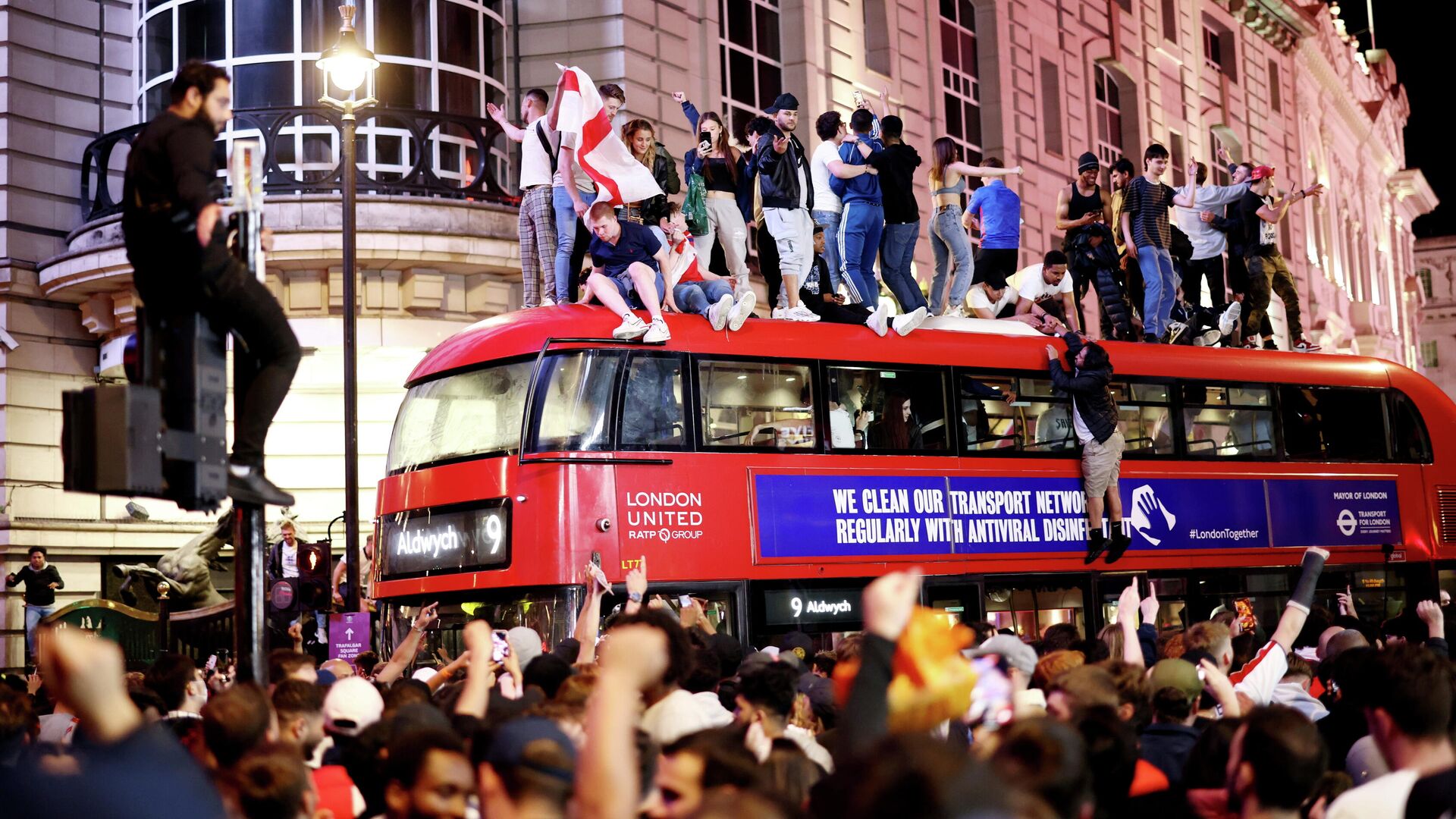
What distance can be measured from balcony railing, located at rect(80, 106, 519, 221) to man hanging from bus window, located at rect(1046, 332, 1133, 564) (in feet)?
23.7

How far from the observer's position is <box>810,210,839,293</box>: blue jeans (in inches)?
580

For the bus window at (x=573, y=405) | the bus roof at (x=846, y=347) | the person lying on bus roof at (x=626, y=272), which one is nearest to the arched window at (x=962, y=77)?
the bus roof at (x=846, y=347)

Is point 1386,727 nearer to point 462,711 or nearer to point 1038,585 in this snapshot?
point 462,711

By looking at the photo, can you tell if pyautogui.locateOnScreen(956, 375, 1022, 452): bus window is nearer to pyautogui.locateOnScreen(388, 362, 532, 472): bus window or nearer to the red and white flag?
the red and white flag

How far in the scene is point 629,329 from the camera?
12109 millimetres

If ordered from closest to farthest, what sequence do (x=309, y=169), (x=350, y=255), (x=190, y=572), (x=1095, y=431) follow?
(x=1095, y=431)
(x=350, y=255)
(x=190, y=572)
(x=309, y=169)

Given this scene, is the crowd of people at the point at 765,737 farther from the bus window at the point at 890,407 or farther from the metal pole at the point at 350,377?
the metal pole at the point at 350,377

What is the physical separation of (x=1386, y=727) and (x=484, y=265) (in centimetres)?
1483

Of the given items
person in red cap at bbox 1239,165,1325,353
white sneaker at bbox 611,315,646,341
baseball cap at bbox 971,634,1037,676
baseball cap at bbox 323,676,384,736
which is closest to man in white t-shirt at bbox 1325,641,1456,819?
baseball cap at bbox 971,634,1037,676

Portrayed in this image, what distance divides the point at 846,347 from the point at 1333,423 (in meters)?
5.94

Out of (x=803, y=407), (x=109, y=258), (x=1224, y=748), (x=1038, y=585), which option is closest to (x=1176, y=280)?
(x=1038, y=585)

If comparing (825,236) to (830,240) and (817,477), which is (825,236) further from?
(817,477)

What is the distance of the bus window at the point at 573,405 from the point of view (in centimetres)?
1191

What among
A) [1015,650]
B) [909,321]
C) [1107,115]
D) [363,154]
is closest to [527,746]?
[1015,650]
